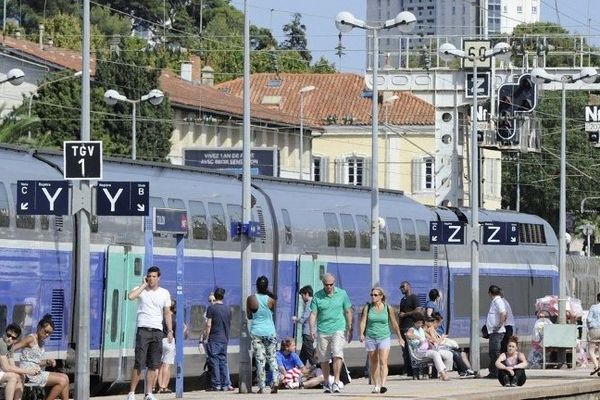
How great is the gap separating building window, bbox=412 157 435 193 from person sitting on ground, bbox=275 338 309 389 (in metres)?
77.0

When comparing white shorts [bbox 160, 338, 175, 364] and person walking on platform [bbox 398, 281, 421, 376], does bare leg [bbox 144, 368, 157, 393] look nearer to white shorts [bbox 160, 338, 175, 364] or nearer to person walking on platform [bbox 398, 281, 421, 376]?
white shorts [bbox 160, 338, 175, 364]

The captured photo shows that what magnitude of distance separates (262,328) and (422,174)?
270 ft

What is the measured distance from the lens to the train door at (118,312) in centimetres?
3316

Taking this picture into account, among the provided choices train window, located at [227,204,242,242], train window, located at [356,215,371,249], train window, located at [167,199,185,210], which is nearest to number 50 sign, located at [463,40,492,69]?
train window, located at [356,215,371,249]

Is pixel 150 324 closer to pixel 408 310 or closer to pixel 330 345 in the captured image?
pixel 330 345

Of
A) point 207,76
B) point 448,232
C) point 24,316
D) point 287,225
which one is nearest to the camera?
point 24,316

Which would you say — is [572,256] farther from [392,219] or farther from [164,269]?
[164,269]

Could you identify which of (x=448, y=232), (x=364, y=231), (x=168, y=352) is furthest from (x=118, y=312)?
(x=448, y=232)

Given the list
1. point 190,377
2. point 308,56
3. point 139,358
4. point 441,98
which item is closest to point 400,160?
point 441,98

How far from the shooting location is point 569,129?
439ft

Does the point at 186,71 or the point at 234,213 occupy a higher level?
the point at 186,71

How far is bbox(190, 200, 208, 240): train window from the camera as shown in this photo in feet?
121

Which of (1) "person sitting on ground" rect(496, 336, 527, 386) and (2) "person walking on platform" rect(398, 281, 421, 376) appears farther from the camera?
(2) "person walking on platform" rect(398, 281, 421, 376)

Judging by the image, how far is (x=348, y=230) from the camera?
1754 inches
